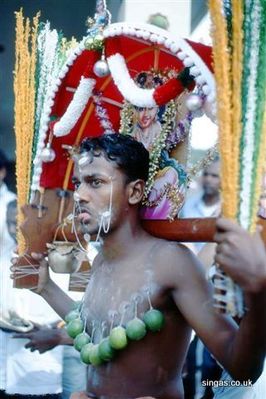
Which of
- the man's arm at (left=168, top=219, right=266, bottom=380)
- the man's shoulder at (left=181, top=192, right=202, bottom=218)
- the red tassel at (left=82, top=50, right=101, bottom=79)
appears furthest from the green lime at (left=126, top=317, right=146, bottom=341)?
the man's shoulder at (left=181, top=192, right=202, bottom=218)

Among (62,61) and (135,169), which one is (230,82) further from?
(62,61)

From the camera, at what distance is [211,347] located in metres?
2.02

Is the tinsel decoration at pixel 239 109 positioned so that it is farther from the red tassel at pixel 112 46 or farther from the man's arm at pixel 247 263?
the red tassel at pixel 112 46

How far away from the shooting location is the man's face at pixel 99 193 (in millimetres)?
2320

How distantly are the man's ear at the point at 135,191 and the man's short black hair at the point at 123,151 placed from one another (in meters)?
0.02

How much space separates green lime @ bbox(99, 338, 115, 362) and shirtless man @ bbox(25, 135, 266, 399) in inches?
1.3

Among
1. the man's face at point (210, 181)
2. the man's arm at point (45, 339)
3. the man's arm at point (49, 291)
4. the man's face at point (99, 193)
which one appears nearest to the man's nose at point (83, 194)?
the man's face at point (99, 193)

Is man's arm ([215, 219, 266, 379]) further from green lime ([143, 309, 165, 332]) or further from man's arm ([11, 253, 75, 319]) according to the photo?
man's arm ([11, 253, 75, 319])

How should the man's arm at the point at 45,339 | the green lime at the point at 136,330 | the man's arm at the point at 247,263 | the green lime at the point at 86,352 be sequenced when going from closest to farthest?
the man's arm at the point at 247,263, the green lime at the point at 136,330, the green lime at the point at 86,352, the man's arm at the point at 45,339

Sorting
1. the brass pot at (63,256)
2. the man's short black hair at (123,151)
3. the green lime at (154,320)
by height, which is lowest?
A: the green lime at (154,320)

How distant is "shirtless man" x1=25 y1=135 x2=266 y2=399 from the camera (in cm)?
206

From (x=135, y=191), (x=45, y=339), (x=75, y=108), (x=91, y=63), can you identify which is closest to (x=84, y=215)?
(x=135, y=191)

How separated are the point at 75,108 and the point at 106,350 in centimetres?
85

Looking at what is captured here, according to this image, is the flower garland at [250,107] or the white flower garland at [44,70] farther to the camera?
the white flower garland at [44,70]
